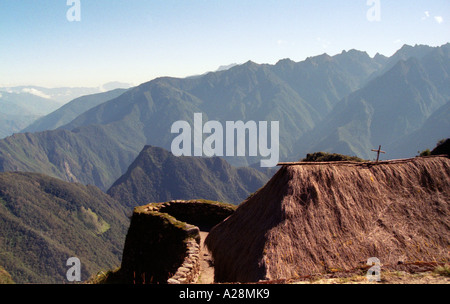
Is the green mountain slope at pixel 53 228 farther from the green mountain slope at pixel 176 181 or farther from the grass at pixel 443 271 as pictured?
the grass at pixel 443 271

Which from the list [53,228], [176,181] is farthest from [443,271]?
[176,181]

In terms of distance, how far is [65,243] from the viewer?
378 ft

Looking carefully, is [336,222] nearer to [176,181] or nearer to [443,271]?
[443,271]

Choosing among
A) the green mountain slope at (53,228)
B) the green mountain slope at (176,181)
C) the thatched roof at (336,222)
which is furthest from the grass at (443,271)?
the green mountain slope at (176,181)

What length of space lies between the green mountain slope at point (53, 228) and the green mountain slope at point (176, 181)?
18.6m

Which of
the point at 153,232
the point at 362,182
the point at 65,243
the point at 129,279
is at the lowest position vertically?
the point at 65,243

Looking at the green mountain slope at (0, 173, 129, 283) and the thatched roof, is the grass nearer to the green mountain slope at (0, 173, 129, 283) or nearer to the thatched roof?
the thatched roof

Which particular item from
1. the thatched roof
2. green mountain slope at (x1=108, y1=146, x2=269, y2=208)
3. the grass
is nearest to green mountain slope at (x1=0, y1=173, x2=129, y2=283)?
green mountain slope at (x1=108, y1=146, x2=269, y2=208)

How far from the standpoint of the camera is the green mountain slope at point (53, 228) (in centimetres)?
9719

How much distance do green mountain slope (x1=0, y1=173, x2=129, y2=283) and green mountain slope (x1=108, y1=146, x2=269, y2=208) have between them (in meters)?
→ 18.6

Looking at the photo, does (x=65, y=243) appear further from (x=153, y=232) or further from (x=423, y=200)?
(x=423, y=200)
